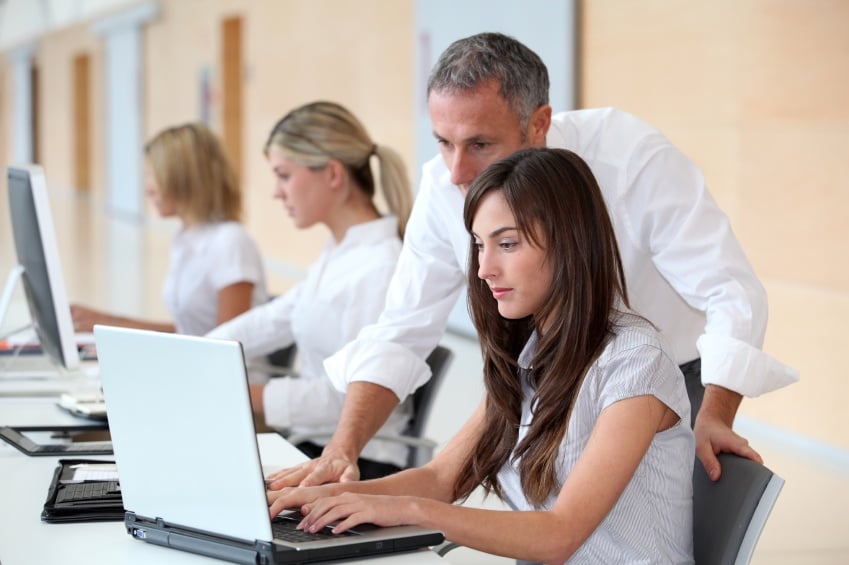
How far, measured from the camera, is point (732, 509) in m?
1.78

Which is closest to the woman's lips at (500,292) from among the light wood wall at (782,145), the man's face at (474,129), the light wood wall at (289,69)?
→ the man's face at (474,129)

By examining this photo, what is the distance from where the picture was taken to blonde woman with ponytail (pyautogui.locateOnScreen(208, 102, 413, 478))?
121 inches

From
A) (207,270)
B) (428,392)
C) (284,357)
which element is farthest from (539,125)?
(207,270)

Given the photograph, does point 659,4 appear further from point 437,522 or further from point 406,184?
point 437,522

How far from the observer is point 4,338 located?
353cm

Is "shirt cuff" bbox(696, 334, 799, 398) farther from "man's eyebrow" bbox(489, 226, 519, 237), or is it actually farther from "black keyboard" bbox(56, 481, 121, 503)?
"black keyboard" bbox(56, 481, 121, 503)

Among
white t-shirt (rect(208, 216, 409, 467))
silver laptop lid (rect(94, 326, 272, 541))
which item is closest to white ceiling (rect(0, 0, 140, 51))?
white t-shirt (rect(208, 216, 409, 467))

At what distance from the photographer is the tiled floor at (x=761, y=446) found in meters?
3.74

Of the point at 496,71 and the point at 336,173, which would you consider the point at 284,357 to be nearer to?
the point at 336,173

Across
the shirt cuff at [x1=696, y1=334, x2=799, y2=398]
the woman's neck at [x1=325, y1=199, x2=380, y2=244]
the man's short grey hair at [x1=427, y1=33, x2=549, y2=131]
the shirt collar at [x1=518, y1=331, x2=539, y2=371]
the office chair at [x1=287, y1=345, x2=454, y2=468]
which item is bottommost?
the office chair at [x1=287, y1=345, x2=454, y2=468]

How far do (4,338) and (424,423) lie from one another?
1467 millimetres

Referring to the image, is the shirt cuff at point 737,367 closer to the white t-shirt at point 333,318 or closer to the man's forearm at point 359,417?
the man's forearm at point 359,417

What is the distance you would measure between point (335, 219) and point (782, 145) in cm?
271

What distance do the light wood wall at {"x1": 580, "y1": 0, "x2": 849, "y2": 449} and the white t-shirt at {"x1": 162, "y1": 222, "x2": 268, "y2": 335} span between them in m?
2.46
